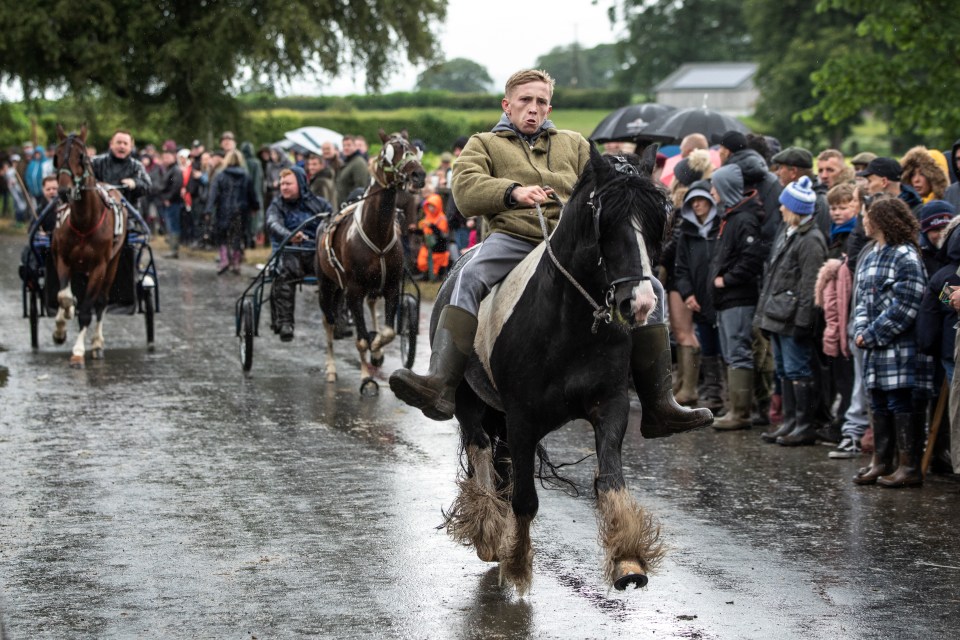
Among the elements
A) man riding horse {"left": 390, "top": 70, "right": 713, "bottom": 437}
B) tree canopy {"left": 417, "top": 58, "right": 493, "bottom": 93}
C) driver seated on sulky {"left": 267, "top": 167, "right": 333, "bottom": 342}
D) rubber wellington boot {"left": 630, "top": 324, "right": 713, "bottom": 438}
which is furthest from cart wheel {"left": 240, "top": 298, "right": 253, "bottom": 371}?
tree canopy {"left": 417, "top": 58, "right": 493, "bottom": 93}

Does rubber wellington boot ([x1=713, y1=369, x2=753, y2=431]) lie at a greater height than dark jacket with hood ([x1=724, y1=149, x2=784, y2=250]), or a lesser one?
lesser

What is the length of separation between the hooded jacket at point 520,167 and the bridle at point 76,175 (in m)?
8.64

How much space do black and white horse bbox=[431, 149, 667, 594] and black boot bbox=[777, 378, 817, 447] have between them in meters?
4.43

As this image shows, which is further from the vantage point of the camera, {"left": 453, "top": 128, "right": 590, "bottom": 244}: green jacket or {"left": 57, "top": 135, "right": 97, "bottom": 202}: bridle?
{"left": 57, "top": 135, "right": 97, "bottom": 202}: bridle

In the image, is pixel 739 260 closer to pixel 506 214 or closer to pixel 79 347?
pixel 506 214

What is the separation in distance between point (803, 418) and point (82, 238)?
8.31 m

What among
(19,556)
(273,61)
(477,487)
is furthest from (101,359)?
(273,61)

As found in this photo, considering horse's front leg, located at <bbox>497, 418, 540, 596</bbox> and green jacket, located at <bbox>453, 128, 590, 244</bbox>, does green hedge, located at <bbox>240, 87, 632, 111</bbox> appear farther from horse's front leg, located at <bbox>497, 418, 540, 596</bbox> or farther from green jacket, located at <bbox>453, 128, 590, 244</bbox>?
horse's front leg, located at <bbox>497, 418, 540, 596</bbox>

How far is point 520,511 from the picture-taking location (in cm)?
694

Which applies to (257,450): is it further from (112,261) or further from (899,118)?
(899,118)

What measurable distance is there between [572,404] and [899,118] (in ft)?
72.6

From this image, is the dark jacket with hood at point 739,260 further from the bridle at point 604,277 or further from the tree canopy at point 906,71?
the tree canopy at point 906,71

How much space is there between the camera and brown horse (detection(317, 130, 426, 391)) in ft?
45.3

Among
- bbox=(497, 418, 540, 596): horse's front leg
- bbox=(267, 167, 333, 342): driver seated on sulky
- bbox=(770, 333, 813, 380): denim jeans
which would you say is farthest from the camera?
bbox=(267, 167, 333, 342): driver seated on sulky
